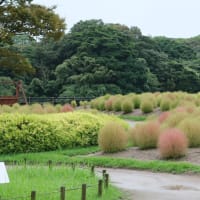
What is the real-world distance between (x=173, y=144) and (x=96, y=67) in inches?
1438

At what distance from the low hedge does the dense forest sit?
28.2 metres

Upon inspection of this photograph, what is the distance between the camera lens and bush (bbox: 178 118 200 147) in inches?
635

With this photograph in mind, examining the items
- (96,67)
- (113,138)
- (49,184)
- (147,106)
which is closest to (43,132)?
(113,138)

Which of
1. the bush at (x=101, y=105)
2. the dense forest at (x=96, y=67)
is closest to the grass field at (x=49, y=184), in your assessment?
the bush at (x=101, y=105)

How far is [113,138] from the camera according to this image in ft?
54.5

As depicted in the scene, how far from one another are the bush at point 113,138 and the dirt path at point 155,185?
2.54 metres

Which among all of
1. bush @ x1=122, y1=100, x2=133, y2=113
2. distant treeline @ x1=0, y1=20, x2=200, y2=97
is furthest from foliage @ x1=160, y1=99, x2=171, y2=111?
distant treeline @ x1=0, y1=20, x2=200, y2=97

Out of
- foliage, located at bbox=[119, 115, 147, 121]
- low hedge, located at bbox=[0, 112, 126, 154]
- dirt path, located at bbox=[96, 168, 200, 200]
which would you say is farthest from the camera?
foliage, located at bbox=[119, 115, 147, 121]

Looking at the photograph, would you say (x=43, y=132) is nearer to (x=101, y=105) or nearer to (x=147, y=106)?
(x=147, y=106)

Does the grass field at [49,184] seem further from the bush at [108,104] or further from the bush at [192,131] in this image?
the bush at [108,104]

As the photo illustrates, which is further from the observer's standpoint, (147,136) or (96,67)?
(96,67)

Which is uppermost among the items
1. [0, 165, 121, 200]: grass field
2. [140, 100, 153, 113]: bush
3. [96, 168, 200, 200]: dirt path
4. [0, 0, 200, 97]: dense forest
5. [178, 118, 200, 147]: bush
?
[0, 0, 200, 97]: dense forest

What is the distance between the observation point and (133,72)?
52531 millimetres

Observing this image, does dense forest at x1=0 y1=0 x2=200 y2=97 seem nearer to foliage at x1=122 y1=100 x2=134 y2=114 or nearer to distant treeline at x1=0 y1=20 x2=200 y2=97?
distant treeline at x1=0 y1=20 x2=200 y2=97
